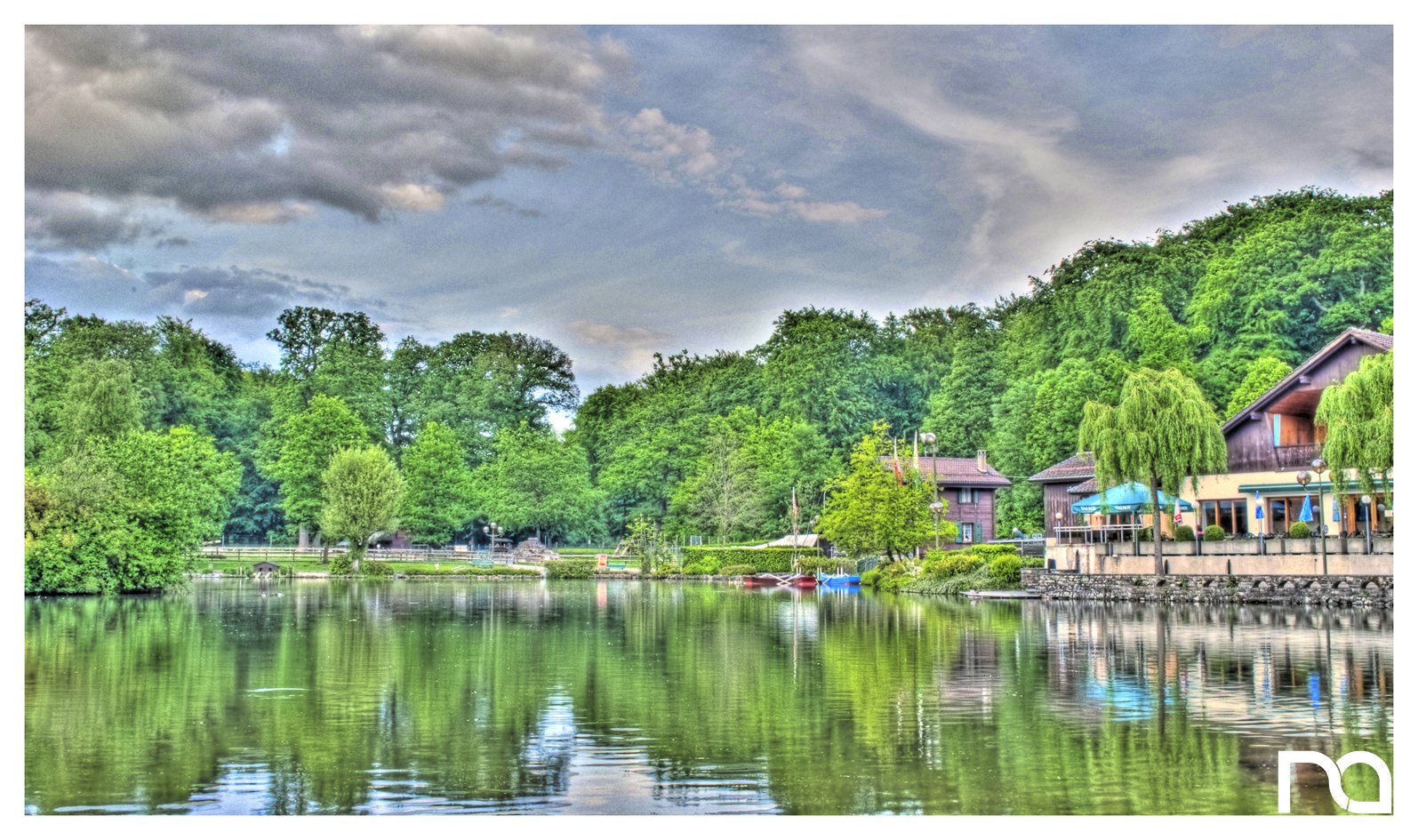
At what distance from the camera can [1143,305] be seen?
58.0m

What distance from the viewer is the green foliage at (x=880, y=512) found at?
48.4 m

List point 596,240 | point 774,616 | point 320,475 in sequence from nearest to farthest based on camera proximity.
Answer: point 774,616 < point 596,240 < point 320,475

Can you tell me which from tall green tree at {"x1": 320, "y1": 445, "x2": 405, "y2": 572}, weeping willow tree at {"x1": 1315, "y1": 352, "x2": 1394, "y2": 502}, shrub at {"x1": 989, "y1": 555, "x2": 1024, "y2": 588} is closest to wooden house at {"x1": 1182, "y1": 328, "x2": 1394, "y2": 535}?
shrub at {"x1": 989, "y1": 555, "x2": 1024, "y2": 588}

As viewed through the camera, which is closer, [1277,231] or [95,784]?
[95,784]

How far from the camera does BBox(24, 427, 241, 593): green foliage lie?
3759cm

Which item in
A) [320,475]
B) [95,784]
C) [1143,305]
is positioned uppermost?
[1143,305]

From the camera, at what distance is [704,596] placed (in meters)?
41.4

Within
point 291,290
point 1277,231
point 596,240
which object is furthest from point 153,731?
point 291,290

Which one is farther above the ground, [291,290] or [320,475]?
[291,290]

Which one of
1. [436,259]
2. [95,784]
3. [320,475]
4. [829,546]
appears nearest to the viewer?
[95,784]

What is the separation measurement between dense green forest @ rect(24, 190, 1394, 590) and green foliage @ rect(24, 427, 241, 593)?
0.31 feet

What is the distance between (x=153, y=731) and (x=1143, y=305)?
5236 centimetres

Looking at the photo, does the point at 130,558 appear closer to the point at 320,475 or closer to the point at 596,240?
the point at 596,240
